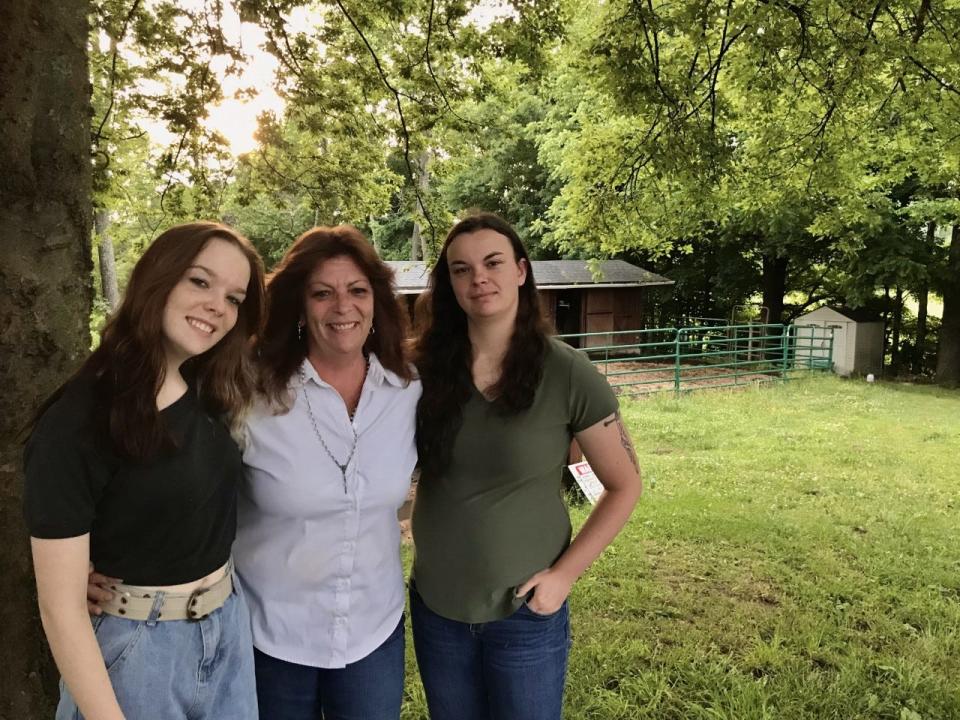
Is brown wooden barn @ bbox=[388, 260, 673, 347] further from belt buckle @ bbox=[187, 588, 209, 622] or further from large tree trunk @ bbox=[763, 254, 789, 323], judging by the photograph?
belt buckle @ bbox=[187, 588, 209, 622]

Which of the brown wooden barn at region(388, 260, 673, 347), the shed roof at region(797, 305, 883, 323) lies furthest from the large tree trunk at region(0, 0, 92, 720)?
the shed roof at region(797, 305, 883, 323)

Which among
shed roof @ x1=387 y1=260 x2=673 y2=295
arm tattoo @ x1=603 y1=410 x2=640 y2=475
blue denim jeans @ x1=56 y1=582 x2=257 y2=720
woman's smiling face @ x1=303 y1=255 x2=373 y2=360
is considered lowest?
blue denim jeans @ x1=56 y1=582 x2=257 y2=720

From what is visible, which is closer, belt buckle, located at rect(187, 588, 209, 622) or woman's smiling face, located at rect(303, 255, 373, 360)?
belt buckle, located at rect(187, 588, 209, 622)

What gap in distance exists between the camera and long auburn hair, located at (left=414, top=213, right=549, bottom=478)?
1934mm

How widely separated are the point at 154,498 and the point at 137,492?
40 mm

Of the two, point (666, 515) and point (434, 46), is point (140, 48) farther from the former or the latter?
point (666, 515)

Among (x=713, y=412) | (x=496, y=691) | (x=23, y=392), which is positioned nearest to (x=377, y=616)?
(x=496, y=691)

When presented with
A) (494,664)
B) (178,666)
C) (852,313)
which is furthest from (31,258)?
(852,313)

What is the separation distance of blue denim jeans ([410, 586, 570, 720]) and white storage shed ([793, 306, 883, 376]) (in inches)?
672

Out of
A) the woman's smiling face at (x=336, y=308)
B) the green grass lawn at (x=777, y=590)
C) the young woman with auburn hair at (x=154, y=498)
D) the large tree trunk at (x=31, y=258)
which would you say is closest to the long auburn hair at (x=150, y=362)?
the young woman with auburn hair at (x=154, y=498)

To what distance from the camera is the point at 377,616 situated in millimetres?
1898

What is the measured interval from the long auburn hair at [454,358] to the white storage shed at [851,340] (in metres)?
17.0

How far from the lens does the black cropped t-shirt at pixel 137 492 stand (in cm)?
132

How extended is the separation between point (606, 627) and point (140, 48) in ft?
18.0
